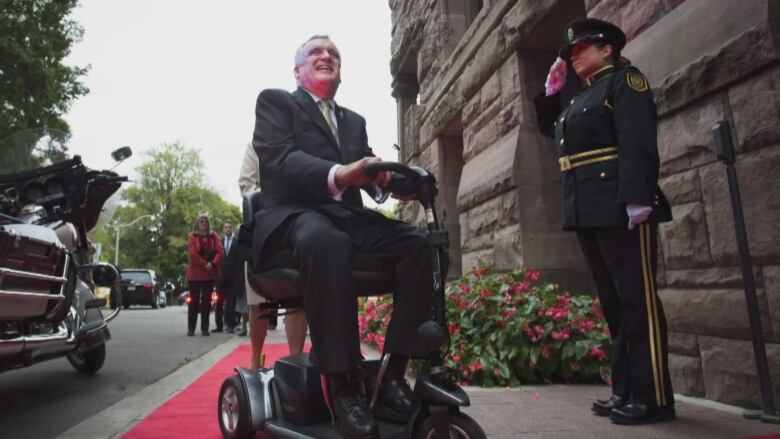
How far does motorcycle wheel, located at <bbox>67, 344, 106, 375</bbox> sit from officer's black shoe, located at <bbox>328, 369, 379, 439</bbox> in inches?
150

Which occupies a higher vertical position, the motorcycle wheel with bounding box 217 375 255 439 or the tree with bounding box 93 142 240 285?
the tree with bounding box 93 142 240 285

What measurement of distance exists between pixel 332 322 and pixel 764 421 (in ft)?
6.87

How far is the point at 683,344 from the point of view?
344 cm

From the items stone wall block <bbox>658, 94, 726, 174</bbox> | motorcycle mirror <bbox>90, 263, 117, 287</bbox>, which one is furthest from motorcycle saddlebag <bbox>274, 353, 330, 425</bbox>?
motorcycle mirror <bbox>90, 263, 117, 287</bbox>

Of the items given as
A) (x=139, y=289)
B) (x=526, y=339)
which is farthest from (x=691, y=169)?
(x=139, y=289)

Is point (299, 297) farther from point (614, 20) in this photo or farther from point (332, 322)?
point (614, 20)

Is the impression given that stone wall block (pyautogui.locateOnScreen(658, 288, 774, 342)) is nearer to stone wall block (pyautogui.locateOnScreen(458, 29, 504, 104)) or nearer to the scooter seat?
the scooter seat

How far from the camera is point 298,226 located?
237cm

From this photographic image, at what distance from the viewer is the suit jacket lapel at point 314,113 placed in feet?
8.96

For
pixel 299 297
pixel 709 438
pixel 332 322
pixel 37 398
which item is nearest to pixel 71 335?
pixel 37 398

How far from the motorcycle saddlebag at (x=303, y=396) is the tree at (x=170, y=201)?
53.2m

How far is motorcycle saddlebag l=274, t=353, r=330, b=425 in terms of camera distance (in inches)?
96.2

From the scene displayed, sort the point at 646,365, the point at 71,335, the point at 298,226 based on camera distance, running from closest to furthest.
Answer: the point at 298,226 → the point at 646,365 → the point at 71,335

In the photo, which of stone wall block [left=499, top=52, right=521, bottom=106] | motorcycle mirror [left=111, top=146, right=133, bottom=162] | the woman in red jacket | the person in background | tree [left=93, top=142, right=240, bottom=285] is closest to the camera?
the person in background
